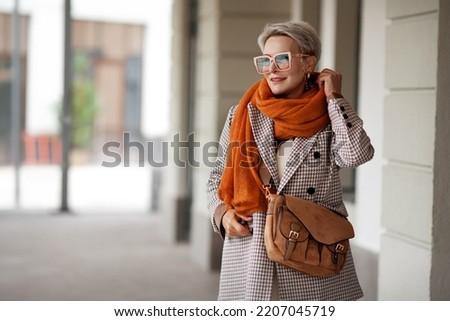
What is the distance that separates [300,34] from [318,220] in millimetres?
633

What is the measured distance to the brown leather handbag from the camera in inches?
108

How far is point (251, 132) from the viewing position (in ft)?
9.25

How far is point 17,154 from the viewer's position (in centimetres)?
1197

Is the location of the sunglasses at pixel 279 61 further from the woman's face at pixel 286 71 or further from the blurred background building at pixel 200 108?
the blurred background building at pixel 200 108

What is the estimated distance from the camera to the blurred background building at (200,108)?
3.94 metres

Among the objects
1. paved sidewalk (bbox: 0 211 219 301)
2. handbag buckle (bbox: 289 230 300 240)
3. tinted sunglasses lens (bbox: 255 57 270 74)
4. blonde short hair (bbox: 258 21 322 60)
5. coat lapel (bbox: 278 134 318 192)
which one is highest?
blonde short hair (bbox: 258 21 322 60)

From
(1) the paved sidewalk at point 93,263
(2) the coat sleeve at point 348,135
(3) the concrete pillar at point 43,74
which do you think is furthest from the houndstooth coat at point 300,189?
(3) the concrete pillar at point 43,74

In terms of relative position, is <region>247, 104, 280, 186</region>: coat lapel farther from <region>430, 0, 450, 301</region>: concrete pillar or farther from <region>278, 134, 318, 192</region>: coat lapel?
<region>430, 0, 450, 301</region>: concrete pillar

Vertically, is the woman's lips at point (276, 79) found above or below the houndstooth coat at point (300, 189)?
above

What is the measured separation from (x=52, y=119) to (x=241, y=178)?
12666 mm

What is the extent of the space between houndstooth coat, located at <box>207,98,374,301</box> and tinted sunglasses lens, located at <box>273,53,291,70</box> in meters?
0.19

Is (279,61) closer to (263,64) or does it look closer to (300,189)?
(263,64)

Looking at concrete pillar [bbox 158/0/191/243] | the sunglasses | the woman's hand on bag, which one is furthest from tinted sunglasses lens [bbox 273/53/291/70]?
concrete pillar [bbox 158/0/191/243]
